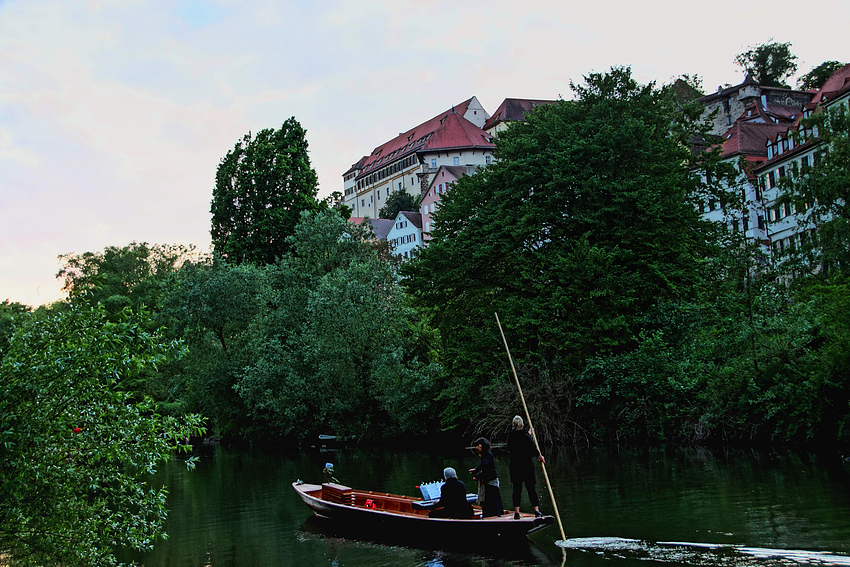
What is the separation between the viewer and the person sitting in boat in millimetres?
15359

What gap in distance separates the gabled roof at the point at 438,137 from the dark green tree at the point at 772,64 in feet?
121

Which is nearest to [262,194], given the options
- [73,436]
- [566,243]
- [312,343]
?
[312,343]

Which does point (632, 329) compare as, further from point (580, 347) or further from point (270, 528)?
point (270, 528)

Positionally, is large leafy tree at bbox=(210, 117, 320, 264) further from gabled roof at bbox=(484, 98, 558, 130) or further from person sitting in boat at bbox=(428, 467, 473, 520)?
gabled roof at bbox=(484, 98, 558, 130)

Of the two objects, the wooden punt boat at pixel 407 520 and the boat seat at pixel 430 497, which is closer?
the wooden punt boat at pixel 407 520

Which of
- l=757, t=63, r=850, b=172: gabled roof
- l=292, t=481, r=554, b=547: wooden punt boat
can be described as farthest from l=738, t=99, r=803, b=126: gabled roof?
l=292, t=481, r=554, b=547: wooden punt boat

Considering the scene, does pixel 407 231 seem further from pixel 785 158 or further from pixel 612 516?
pixel 612 516

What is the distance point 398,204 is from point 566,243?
4004 inches

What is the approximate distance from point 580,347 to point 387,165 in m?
117

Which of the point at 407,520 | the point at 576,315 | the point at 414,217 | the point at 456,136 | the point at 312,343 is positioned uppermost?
the point at 456,136

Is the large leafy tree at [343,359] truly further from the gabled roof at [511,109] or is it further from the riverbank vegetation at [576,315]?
the gabled roof at [511,109]

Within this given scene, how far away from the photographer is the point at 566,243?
3319 cm

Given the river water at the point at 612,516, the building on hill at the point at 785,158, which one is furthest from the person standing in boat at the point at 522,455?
the building on hill at the point at 785,158

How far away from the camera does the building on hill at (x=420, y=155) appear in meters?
134
